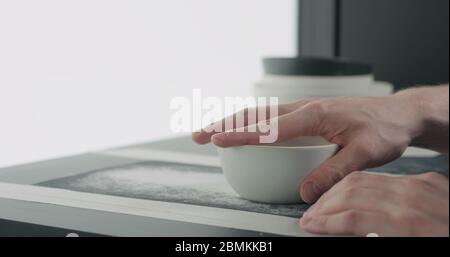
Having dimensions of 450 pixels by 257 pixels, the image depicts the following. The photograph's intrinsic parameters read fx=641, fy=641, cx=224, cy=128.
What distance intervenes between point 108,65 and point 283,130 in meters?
1.00

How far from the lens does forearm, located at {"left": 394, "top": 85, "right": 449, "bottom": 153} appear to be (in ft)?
2.86

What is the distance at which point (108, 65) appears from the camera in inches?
70.5

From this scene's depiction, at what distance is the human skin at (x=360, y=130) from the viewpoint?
87cm

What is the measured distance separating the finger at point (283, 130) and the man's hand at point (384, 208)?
137mm

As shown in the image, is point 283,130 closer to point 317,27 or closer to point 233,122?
point 233,122

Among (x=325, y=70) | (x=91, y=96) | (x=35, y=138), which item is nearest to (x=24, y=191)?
(x=35, y=138)

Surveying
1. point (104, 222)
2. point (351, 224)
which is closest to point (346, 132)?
point (351, 224)

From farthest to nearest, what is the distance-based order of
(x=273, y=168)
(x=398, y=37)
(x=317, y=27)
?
(x=317, y=27) < (x=398, y=37) < (x=273, y=168)

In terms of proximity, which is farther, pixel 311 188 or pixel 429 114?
pixel 429 114

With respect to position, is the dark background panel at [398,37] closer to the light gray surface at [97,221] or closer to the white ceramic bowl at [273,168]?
the white ceramic bowl at [273,168]

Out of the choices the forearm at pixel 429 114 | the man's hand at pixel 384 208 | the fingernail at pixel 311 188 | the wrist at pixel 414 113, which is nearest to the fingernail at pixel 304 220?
the man's hand at pixel 384 208

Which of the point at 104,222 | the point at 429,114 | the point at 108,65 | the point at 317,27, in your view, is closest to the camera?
the point at 104,222

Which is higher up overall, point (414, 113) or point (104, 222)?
point (414, 113)

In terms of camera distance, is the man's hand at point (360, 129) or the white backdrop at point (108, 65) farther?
the white backdrop at point (108, 65)
